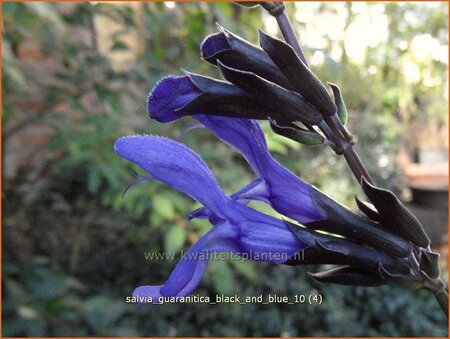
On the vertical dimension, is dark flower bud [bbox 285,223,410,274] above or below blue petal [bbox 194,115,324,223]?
below

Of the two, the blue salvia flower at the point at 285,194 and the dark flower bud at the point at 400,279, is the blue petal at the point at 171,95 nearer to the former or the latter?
the blue salvia flower at the point at 285,194

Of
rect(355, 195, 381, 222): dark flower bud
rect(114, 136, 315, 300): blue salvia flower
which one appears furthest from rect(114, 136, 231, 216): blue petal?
rect(355, 195, 381, 222): dark flower bud

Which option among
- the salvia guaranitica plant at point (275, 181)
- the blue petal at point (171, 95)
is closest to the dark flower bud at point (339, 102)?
the salvia guaranitica plant at point (275, 181)

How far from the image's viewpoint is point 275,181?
1.53 feet

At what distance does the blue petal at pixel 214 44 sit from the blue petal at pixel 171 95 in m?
0.03

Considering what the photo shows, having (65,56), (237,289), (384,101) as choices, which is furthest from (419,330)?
(384,101)

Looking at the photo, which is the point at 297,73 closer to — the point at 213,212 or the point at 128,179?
the point at 213,212

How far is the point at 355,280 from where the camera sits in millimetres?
447

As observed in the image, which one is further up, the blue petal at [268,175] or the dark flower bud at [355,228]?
the blue petal at [268,175]

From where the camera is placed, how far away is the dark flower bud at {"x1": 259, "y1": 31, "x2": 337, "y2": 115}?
39 centimetres

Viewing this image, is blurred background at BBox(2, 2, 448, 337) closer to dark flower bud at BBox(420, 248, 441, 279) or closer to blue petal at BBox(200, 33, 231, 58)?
blue petal at BBox(200, 33, 231, 58)

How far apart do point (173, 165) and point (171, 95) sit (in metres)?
0.07

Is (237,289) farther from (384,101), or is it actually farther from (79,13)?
(384,101)

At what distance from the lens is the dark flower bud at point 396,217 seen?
1.34ft
